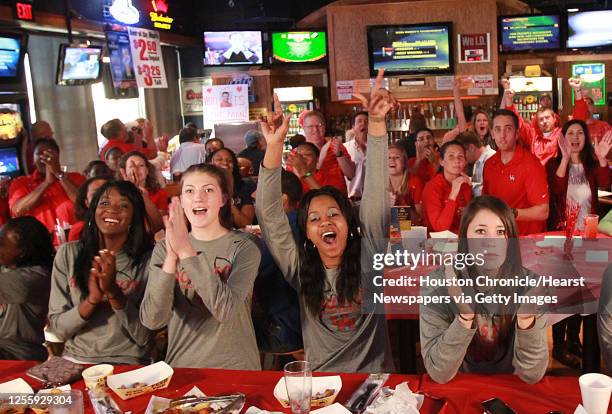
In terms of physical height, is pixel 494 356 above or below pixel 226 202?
below

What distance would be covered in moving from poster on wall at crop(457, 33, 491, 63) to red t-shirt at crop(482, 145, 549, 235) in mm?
6185

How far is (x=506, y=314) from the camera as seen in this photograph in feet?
7.51

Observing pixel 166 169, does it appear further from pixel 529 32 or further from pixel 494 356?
pixel 494 356

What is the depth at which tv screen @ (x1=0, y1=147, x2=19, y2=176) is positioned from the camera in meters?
7.05

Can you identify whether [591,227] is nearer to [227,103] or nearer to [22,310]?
[22,310]

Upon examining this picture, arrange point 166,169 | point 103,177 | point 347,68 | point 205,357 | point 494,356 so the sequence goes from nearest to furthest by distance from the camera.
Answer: point 494,356
point 205,357
point 103,177
point 166,169
point 347,68

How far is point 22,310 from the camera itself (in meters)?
3.20

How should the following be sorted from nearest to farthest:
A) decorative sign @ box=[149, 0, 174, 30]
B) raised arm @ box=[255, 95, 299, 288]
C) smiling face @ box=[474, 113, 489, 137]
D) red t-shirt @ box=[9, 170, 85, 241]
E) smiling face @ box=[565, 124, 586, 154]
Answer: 1. raised arm @ box=[255, 95, 299, 288]
2. smiling face @ box=[565, 124, 586, 154]
3. red t-shirt @ box=[9, 170, 85, 241]
4. smiling face @ box=[474, 113, 489, 137]
5. decorative sign @ box=[149, 0, 174, 30]

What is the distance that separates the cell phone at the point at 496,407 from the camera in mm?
1981

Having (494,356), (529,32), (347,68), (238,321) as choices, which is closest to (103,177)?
(238,321)

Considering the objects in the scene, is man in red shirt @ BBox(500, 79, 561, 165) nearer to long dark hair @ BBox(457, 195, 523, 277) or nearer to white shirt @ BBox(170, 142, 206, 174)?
white shirt @ BBox(170, 142, 206, 174)

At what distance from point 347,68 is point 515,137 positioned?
6460 mm

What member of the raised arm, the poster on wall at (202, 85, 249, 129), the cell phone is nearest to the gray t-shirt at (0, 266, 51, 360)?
the raised arm

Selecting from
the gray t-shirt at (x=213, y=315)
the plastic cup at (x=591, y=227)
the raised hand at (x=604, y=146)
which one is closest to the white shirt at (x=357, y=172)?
the raised hand at (x=604, y=146)
